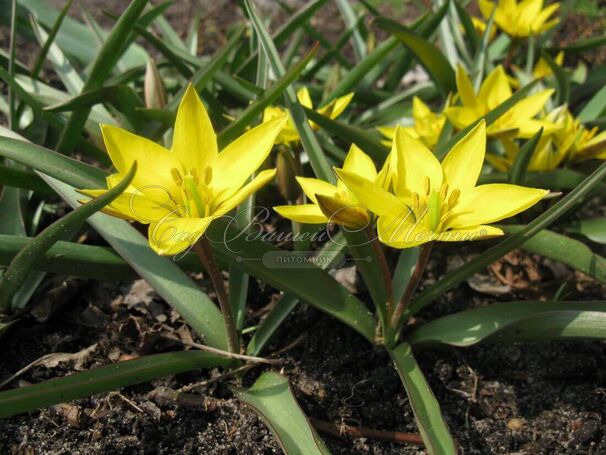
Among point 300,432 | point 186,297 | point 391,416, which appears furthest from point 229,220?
point 391,416

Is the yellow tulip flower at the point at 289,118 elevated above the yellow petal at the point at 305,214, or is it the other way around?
the yellow tulip flower at the point at 289,118

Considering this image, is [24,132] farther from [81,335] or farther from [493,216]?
[493,216]

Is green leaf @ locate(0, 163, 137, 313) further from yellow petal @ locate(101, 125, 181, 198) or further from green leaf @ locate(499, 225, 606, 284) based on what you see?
green leaf @ locate(499, 225, 606, 284)

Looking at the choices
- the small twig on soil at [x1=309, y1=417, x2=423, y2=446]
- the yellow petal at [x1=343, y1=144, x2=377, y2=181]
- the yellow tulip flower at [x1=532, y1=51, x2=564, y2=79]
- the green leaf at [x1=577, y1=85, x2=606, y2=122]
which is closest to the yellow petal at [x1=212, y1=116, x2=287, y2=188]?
the yellow petal at [x1=343, y1=144, x2=377, y2=181]

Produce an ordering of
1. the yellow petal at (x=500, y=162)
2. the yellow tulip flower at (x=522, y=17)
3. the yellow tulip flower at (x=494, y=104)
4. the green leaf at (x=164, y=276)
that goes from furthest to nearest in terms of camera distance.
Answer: the yellow tulip flower at (x=522, y=17)
the yellow petal at (x=500, y=162)
the yellow tulip flower at (x=494, y=104)
the green leaf at (x=164, y=276)

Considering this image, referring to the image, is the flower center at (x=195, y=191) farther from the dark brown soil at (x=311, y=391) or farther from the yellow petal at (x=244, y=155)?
the dark brown soil at (x=311, y=391)

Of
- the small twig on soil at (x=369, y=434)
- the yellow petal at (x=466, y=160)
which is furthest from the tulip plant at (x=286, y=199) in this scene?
the small twig on soil at (x=369, y=434)

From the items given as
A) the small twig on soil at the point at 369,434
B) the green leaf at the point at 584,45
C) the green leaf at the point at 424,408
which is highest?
the green leaf at the point at 584,45

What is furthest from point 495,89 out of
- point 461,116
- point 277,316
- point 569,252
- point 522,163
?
point 277,316
